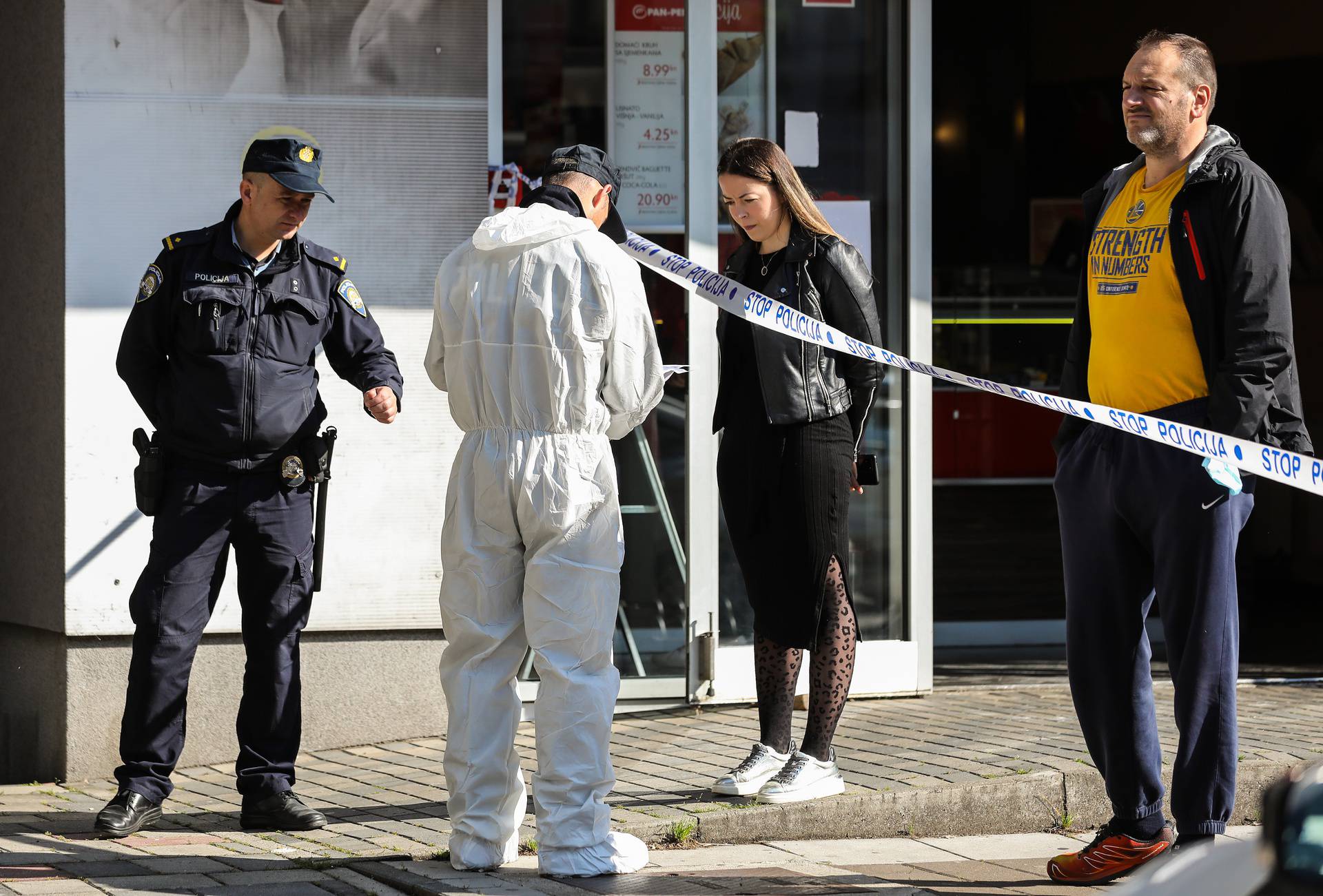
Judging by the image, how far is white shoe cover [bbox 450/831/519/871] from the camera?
168 inches

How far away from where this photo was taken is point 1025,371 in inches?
353

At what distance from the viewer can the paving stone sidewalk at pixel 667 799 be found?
4.43 m

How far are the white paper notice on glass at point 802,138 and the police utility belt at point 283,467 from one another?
7.99ft

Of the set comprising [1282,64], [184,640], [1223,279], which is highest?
[1282,64]

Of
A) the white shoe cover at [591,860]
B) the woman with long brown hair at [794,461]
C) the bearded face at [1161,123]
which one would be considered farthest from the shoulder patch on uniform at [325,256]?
the bearded face at [1161,123]

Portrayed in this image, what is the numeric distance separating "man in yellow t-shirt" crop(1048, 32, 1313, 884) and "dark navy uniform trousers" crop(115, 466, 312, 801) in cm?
223

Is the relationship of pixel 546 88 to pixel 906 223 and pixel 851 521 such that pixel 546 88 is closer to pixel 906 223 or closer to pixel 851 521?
pixel 906 223

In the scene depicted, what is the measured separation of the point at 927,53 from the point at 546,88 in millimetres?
1516

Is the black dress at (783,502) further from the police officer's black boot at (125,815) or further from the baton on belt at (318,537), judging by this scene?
the police officer's black boot at (125,815)

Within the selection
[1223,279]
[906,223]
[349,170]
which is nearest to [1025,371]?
[906,223]

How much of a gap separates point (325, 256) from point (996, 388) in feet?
6.96

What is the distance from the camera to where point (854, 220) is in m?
6.53

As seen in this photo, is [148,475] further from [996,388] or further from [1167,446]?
[1167,446]

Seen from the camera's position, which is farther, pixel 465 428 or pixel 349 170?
pixel 349 170
